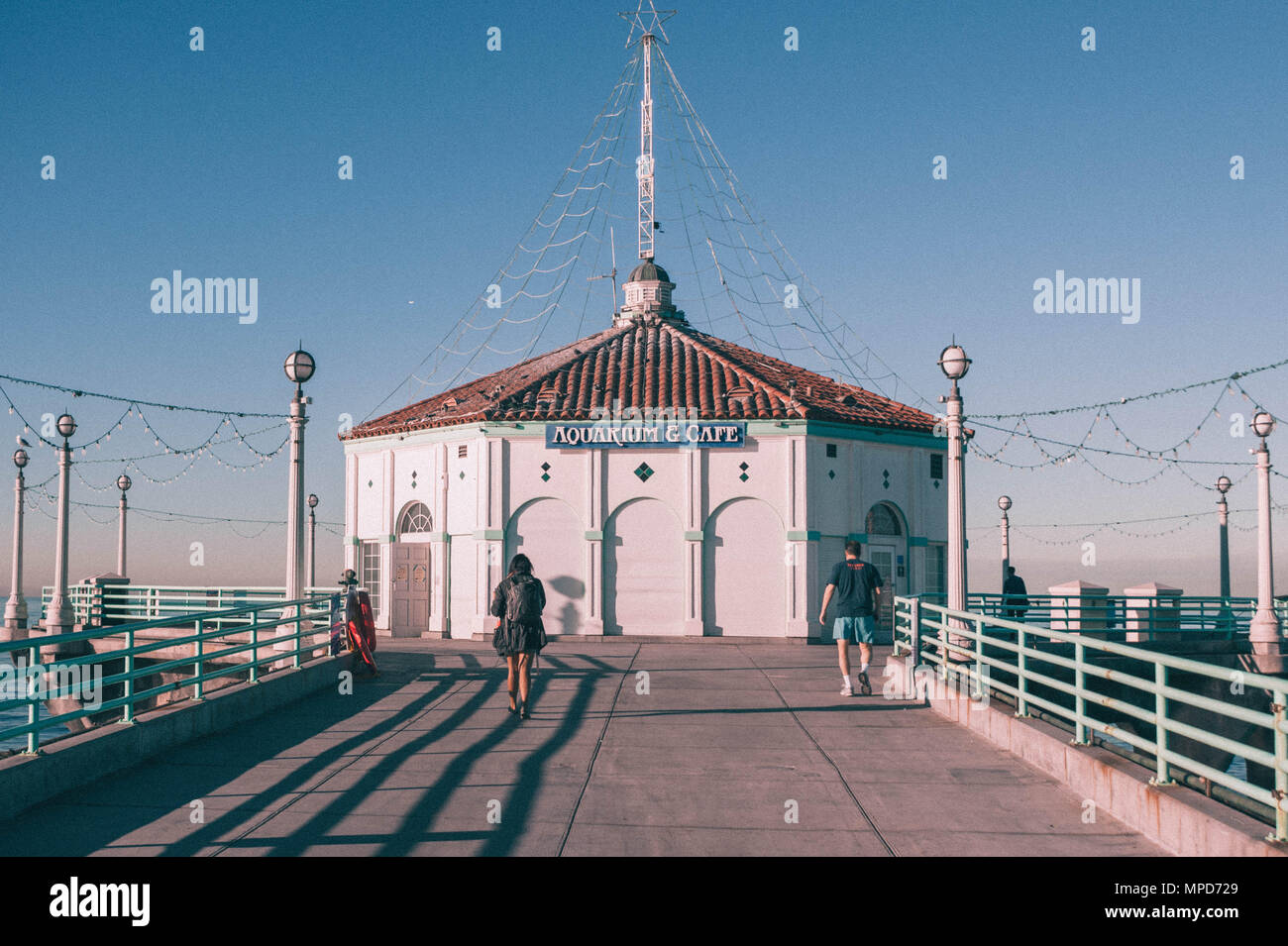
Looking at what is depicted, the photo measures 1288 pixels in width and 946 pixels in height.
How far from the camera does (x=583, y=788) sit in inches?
324

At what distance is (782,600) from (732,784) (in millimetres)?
14424

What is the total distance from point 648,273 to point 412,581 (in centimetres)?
1196

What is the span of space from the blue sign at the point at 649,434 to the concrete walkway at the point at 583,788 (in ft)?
32.2

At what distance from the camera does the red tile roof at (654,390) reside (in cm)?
2339

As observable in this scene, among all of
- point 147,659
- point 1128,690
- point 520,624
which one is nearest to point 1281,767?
point 520,624

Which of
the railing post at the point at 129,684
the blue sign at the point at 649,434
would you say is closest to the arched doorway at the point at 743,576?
the blue sign at the point at 649,434

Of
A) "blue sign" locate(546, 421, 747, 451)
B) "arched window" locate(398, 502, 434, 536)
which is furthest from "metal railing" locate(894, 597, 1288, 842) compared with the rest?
"arched window" locate(398, 502, 434, 536)

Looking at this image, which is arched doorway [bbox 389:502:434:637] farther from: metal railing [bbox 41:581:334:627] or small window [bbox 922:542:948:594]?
small window [bbox 922:542:948:594]

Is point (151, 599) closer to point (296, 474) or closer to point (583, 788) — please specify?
point (296, 474)

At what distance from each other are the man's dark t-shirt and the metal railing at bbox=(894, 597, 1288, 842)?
1.04m

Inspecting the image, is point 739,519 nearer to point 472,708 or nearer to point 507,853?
point 472,708
